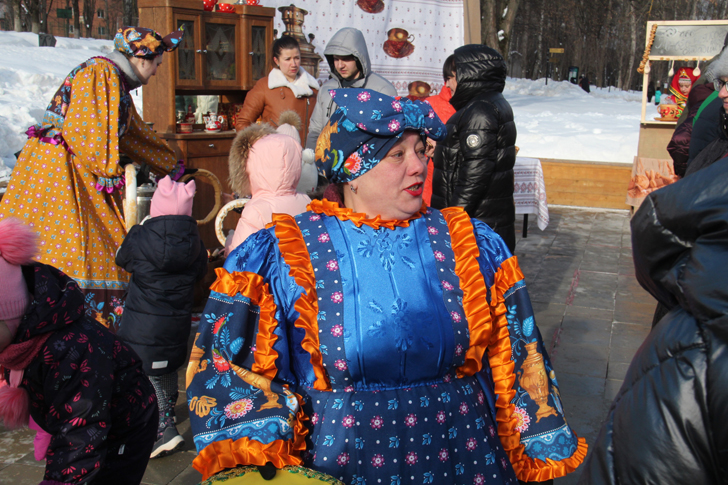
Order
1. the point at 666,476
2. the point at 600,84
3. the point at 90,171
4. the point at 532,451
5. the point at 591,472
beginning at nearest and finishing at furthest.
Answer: the point at 666,476, the point at 591,472, the point at 532,451, the point at 90,171, the point at 600,84

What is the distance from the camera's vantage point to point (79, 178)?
12.3 feet

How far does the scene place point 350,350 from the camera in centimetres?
161

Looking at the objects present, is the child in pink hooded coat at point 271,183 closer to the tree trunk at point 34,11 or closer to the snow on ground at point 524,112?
the snow on ground at point 524,112

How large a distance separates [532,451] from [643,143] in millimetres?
10034

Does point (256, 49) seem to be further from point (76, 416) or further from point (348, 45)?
point (76, 416)

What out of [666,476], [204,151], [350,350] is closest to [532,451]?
[350,350]

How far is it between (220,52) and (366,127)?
4.64 m

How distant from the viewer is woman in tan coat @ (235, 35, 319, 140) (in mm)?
5363

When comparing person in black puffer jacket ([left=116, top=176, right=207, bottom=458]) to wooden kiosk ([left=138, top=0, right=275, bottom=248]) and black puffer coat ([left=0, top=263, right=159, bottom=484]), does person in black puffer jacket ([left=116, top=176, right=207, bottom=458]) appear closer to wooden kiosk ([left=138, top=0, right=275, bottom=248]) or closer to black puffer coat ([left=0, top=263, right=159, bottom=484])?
black puffer coat ([left=0, top=263, right=159, bottom=484])

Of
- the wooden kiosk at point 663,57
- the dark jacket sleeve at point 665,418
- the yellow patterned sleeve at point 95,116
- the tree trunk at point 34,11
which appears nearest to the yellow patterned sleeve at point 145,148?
the yellow patterned sleeve at point 95,116

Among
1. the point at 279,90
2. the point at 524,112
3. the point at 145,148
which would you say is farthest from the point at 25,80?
the point at 524,112

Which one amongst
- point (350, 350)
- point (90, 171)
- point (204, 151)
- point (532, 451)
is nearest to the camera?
point (350, 350)

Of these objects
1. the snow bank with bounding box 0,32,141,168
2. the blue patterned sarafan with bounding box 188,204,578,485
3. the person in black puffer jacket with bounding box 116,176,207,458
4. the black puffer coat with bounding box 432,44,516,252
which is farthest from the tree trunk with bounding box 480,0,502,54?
the blue patterned sarafan with bounding box 188,204,578,485

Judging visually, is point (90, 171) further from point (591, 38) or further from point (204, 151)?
point (591, 38)
